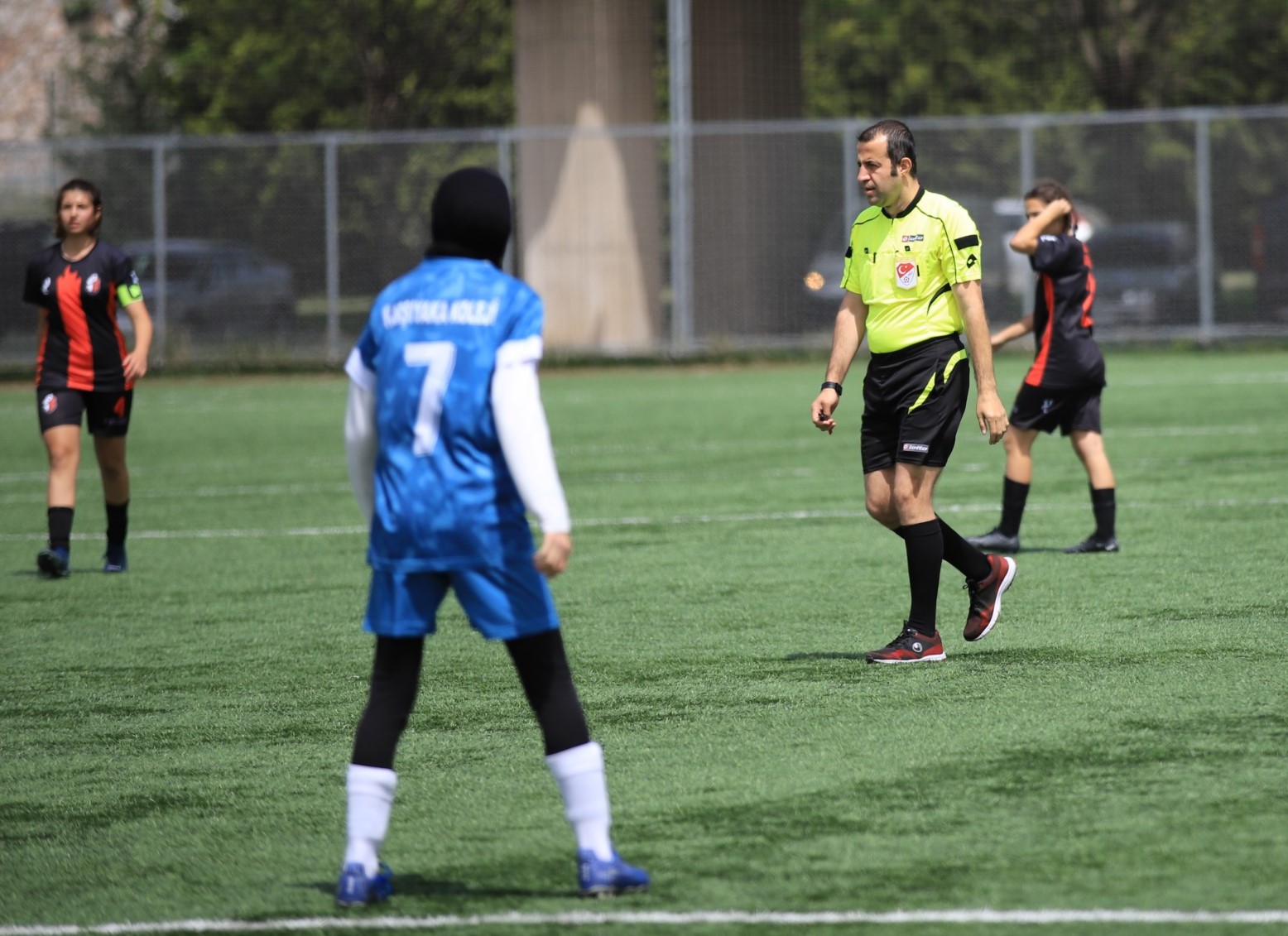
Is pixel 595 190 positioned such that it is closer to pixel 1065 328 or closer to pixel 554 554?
pixel 1065 328

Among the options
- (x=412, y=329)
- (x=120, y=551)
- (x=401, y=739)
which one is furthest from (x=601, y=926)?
(x=120, y=551)

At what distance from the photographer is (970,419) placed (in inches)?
705

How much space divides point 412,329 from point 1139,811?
2243 mm

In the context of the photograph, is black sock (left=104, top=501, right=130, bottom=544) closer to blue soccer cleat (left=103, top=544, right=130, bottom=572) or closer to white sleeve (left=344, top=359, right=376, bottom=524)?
blue soccer cleat (left=103, top=544, right=130, bottom=572)

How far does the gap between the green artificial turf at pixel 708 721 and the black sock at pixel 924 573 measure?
0.21m

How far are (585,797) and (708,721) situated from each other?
1947mm

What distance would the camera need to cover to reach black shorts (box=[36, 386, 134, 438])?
404 inches

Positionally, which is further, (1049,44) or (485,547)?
(1049,44)

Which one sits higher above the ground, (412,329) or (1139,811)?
(412,329)

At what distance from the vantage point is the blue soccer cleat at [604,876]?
4332 mm

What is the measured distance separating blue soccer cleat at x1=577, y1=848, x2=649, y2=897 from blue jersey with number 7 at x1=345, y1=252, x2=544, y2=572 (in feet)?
2.33

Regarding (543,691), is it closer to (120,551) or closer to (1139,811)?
(1139,811)

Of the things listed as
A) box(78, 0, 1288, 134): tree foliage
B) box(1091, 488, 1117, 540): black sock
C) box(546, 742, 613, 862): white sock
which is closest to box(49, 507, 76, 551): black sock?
box(1091, 488, 1117, 540): black sock

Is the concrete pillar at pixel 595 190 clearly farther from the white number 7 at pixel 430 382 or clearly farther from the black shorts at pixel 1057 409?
the white number 7 at pixel 430 382
